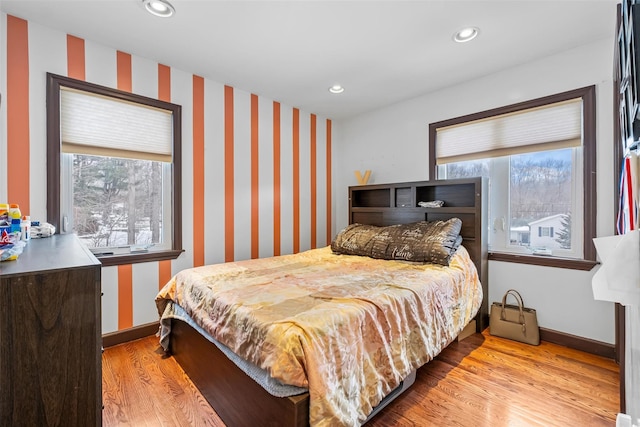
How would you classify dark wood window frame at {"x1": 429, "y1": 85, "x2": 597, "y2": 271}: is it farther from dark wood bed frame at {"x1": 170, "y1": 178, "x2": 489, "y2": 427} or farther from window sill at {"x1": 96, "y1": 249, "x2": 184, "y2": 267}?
window sill at {"x1": 96, "y1": 249, "x2": 184, "y2": 267}

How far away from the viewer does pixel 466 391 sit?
1.86 m

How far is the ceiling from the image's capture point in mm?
1941

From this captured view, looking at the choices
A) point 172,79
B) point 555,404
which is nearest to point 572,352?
point 555,404

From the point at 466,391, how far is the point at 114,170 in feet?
10.5

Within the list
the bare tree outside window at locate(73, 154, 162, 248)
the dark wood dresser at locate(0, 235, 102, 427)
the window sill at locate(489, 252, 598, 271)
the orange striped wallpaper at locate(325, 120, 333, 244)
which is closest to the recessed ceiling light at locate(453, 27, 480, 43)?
the window sill at locate(489, 252, 598, 271)

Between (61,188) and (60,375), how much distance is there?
2.06 m

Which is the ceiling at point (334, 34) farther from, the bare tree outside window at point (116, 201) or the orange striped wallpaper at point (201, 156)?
the bare tree outside window at point (116, 201)

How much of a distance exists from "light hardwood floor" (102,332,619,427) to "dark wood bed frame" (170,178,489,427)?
138 mm

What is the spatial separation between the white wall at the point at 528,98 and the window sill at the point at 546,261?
0.15ft

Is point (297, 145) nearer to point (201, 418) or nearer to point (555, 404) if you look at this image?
point (201, 418)

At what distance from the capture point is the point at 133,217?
2.69 m

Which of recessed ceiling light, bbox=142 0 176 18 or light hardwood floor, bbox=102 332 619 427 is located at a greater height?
recessed ceiling light, bbox=142 0 176 18

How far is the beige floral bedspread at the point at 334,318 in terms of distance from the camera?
4.05ft

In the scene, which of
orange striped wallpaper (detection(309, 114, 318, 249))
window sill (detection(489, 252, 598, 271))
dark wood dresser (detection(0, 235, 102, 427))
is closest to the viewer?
dark wood dresser (detection(0, 235, 102, 427))
